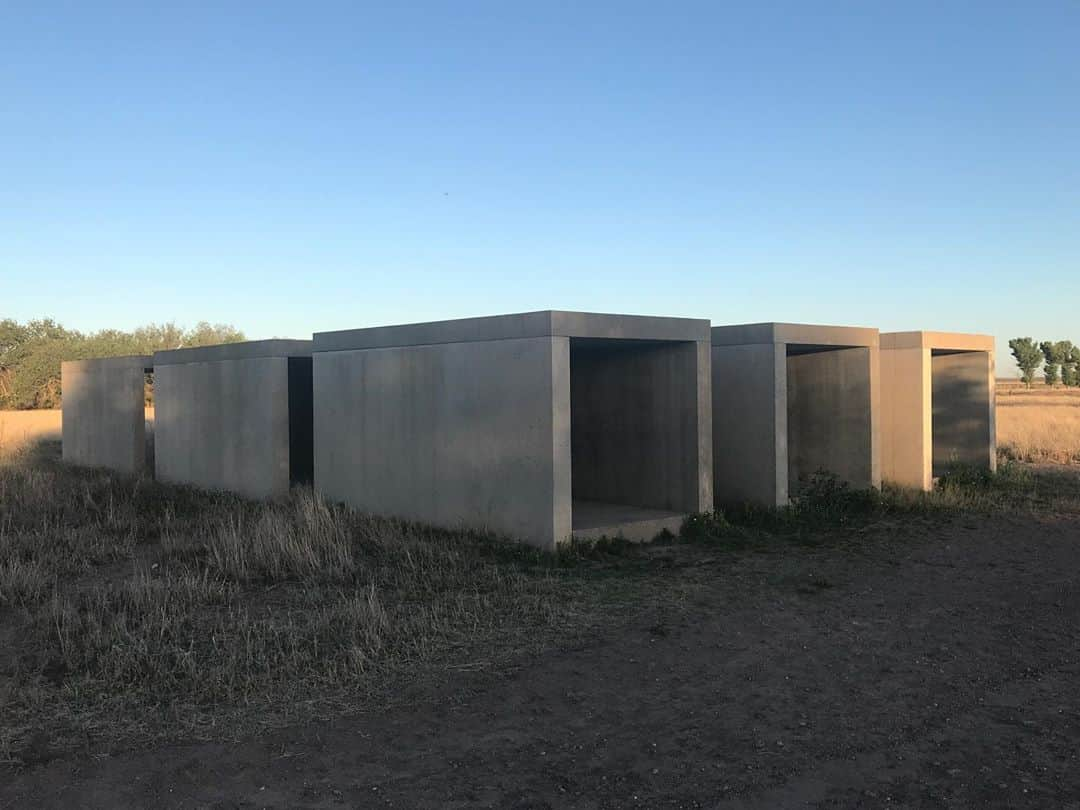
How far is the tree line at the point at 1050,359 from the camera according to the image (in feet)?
191

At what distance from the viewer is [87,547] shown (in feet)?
30.7

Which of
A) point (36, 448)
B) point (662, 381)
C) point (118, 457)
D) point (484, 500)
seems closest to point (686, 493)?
point (662, 381)

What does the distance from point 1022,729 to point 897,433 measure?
10047mm

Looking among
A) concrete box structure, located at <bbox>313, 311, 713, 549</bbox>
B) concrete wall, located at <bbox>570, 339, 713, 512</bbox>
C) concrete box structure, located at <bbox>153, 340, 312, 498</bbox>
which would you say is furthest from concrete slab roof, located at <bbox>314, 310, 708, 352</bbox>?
concrete box structure, located at <bbox>153, 340, 312, 498</bbox>

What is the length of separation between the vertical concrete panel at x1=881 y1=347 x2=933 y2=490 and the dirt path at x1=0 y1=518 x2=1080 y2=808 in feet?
22.6

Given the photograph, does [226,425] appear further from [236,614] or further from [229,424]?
[236,614]

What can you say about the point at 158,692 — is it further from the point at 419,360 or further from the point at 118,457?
the point at 118,457

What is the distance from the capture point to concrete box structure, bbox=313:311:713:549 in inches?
363

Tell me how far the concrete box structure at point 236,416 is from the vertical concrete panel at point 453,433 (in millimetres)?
1230

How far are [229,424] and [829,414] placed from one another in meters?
9.44

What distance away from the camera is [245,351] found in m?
14.0

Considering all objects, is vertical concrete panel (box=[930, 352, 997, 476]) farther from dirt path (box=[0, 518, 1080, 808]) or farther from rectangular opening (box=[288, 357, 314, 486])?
rectangular opening (box=[288, 357, 314, 486])

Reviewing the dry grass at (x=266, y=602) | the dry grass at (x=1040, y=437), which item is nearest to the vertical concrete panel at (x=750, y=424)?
the dry grass at (x=266, y=602)

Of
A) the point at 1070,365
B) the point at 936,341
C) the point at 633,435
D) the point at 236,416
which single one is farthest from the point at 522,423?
the point at 1070,365
